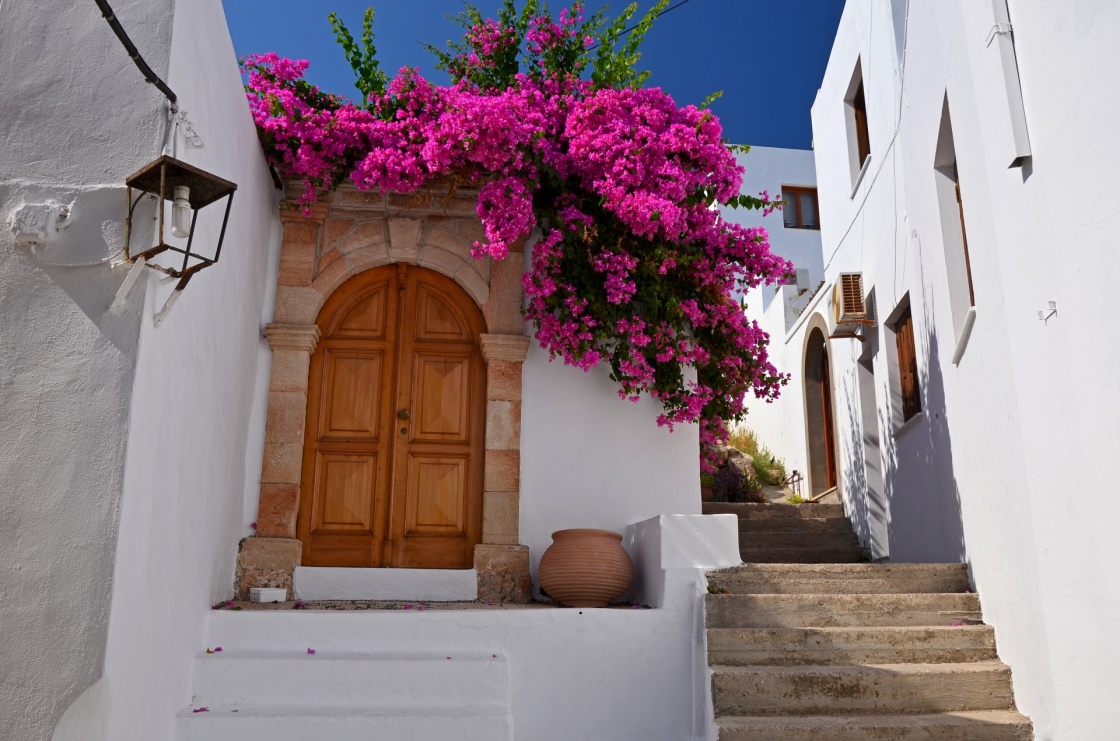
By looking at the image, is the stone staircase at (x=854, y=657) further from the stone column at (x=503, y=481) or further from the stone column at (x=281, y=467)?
the stone column at (x=281, y=467)

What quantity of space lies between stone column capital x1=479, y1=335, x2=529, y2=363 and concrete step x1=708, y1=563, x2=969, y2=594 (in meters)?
1.94

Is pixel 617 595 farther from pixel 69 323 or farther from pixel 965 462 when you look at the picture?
pixel 69 323

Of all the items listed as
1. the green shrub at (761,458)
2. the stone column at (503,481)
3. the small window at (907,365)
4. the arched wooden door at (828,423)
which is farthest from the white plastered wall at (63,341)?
the arched wooden door at (828,423)

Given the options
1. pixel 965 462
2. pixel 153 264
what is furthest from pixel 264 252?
pixel 965 462

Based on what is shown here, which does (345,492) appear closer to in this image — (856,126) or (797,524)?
(797,524)

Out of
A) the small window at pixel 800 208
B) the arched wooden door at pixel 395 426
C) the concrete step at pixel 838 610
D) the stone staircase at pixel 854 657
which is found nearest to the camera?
the stone staircase at pixel 854 657

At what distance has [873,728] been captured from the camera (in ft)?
15.5

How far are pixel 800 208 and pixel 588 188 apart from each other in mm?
10262

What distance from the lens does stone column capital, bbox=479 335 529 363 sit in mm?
6559

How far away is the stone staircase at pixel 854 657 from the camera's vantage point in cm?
480

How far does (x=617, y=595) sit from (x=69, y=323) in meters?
3.28

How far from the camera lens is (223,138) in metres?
5.24

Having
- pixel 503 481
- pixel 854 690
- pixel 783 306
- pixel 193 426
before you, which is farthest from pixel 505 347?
pixel 783 306

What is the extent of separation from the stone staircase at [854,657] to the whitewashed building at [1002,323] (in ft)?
0.58
